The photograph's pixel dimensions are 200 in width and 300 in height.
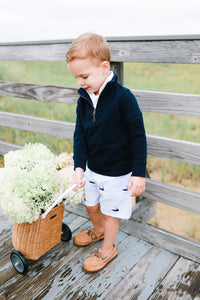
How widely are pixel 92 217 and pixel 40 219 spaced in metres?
0.46

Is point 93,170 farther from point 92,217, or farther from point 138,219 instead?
point 138,219

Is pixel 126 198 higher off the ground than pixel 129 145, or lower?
lower

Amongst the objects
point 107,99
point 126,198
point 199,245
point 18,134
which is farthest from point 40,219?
point 18,134

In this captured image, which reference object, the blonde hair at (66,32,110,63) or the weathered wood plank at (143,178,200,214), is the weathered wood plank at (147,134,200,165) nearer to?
the weathered wood plank at (143,178,200,214)

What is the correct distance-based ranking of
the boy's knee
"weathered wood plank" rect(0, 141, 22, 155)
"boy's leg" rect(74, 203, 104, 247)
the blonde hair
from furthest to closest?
1. "weathered wood plank" rect(0, 141, 22, 155)
2. "boy's leg" rect(74, 203, 104, 247)
3. the boy's knee
4. the blonde hair

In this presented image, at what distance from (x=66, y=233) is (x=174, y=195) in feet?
2.77

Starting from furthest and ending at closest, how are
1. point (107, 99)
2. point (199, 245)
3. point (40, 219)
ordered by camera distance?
point (199, 245)
point (40, 219)
point (107, 99)

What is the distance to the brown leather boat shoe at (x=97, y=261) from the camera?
77.5 inches

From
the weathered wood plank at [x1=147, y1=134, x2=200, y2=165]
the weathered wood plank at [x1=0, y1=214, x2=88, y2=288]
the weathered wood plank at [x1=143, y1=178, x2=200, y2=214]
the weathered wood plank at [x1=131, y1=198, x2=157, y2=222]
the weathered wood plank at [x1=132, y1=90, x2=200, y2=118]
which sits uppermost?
the weathered wood plank at [x1=132, y1=90, x2=200, y2=118]

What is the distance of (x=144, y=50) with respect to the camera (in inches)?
72.2

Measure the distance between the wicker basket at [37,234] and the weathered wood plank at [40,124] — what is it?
0.80m

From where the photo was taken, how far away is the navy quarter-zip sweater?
1.64 m

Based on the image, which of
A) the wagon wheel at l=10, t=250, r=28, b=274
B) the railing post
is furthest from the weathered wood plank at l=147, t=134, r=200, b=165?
the wagon wheel at l=10, t=250, r=28, b=274

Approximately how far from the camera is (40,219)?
184 cm
